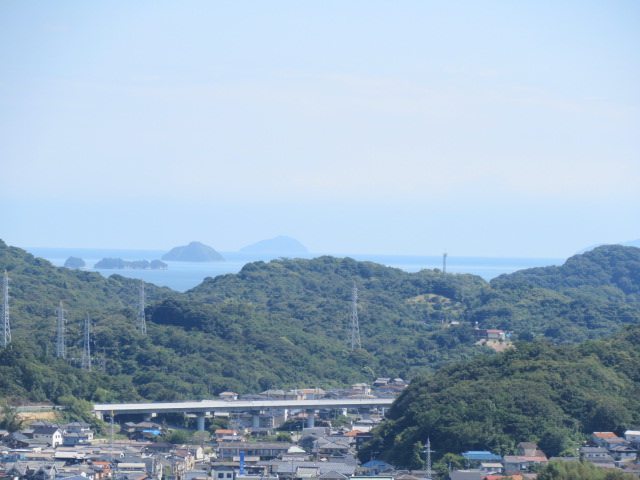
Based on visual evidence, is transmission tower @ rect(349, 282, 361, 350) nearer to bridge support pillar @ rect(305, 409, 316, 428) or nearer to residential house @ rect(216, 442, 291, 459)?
bridge support pillar @ rect(305, 409, 316, 428)

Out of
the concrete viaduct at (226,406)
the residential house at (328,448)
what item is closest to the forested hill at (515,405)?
the residential house at (328,448)

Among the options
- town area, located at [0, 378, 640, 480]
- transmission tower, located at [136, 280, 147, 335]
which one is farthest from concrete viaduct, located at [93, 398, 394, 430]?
transmission tower, located at [136, 280, 147, 335]

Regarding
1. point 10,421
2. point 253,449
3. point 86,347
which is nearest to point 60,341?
point 86,347

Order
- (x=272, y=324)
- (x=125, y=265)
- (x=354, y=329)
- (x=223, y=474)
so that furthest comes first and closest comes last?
(x=125, y=265), (x=354, y=329), (x=272, y=324), (x=223, y=474)

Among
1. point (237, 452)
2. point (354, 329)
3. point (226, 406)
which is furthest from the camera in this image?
point (354, 329)

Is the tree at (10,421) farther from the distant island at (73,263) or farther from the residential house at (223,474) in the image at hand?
the distant island at (73,263)

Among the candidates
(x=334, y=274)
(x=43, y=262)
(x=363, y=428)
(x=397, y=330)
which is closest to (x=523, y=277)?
(x=334, y=274)

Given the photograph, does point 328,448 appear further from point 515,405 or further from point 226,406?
point 226,406
